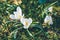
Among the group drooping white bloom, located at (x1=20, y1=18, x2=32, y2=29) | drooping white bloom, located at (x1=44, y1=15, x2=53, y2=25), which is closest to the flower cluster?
drooping white bloom, located at (x1=20, y1=18, x2=32, y2=29)

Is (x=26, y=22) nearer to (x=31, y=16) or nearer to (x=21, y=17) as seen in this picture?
(x=21, y=17)

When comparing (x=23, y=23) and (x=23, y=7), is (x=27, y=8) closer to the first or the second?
(x=23, y=7)

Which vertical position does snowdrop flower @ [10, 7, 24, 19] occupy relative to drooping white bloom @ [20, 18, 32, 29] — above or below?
above

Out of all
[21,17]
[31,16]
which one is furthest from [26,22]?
[31,16]

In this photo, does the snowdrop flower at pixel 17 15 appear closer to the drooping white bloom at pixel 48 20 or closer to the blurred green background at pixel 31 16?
the blurred green background at pixel 31 16

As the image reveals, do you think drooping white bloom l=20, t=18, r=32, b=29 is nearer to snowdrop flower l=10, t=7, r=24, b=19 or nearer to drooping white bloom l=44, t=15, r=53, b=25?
snowdrop flower l=10, t=7, r=24, b=19

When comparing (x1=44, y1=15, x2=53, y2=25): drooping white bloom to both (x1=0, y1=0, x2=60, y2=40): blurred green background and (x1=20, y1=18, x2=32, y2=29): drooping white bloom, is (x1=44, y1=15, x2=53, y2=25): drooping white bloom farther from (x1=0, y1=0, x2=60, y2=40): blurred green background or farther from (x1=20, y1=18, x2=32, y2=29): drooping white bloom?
(x1=20, y1=18, x2=32, y2=29): drooping white bloom

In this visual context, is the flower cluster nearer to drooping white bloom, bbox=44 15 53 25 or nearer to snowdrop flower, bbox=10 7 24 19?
snowdrop flower, bbox=10 7 24 19

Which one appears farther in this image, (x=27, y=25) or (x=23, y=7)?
(x=23, y=7)

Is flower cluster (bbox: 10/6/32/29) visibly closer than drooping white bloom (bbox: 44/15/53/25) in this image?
Yes

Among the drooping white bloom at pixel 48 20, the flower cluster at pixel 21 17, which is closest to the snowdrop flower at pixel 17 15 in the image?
the flower cluster at pixel 21 17

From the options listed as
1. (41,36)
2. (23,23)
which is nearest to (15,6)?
(23,23)
